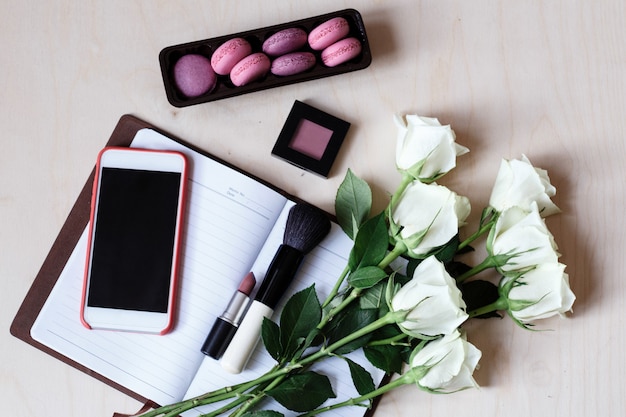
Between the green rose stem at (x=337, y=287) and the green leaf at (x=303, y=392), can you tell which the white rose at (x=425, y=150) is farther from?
the green leaf at (x=303, y=392)

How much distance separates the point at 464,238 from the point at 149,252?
0.34 metres

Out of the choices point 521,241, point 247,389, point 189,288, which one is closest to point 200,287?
point 189,288

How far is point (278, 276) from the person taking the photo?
625 millimetres

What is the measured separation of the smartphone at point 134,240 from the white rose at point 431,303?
0.25 meters

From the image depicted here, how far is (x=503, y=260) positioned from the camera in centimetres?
57

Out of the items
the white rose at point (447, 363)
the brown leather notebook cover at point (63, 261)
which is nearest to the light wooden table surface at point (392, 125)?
the brown leather notebook cover at point (63, 261)

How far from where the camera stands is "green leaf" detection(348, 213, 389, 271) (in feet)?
1.89

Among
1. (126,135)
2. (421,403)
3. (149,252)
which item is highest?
(126,135)

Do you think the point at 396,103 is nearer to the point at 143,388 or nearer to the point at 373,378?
the point at 373,378

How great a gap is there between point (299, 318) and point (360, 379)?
3.4 inches

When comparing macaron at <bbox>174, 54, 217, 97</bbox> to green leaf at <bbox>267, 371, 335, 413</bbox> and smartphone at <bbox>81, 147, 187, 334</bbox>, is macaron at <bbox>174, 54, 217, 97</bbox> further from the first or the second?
green leaf at <bbox>267, 371, 335, 413</bbox>

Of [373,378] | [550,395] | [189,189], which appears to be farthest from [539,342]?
[189,189]

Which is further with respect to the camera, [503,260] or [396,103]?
[396,103]

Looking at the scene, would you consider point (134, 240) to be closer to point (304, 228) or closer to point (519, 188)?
point (304, 228)
